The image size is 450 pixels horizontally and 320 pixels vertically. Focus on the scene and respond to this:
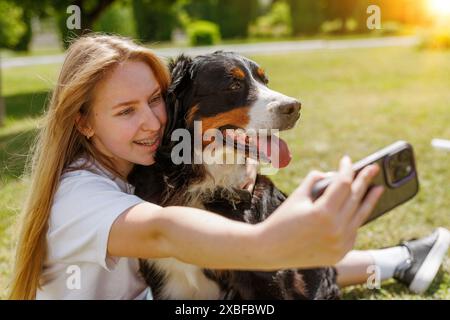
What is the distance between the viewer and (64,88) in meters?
2.36

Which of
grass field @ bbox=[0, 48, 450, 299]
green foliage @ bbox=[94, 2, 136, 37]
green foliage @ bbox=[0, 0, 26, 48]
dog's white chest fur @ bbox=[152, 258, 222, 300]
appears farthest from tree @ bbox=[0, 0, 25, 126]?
green foliage @ bbox=[94, 2, 136, 37]

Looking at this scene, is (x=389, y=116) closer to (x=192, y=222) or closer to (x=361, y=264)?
(x=361, y=264)

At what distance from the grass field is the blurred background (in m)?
0.01

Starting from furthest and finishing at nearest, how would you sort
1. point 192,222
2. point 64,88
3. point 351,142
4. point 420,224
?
1. point 351,142
2. point 420,224
3. point 64,88
4. point 192,222

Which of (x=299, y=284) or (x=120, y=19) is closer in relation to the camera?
(x=299, y=284)

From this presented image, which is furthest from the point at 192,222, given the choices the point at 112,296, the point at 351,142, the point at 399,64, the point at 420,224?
the point at 399,64

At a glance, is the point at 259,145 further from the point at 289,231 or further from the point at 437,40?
the point at 437,40

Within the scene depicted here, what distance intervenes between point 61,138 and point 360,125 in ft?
21.1

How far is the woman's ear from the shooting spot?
243 cm

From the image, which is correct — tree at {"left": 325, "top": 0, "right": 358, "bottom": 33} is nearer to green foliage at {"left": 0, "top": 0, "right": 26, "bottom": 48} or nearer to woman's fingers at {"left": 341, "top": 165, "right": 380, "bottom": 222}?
green foliage at {"left": 0, "top": 0, "right": 26, "bottom": 48}

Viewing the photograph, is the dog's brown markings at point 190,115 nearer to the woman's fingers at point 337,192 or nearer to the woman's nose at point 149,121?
the woman's nose at point 149,121

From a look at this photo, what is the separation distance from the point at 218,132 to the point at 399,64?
15344 mm

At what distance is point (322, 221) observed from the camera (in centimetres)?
139

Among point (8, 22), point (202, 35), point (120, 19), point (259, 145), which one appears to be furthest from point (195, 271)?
point (120, 19)
